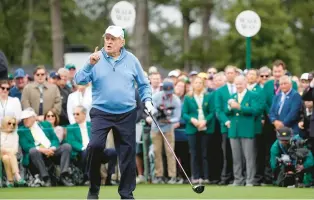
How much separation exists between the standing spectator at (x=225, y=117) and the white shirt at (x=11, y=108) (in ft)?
12.6

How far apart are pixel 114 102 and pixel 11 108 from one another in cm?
681

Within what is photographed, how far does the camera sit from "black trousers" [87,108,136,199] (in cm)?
1491

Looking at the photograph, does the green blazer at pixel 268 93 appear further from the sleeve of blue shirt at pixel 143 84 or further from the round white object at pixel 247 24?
the sleeve of blue shirt at pixel 143 84

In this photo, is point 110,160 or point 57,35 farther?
point 57,35

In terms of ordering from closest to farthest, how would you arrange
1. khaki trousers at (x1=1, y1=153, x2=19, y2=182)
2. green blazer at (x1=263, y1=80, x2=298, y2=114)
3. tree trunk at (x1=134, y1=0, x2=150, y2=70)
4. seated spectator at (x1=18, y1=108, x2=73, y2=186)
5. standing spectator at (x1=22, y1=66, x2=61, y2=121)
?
khaki trousers at (x1=1, y1=153, x2=19, y2=182) < seated spectator at (x1=18, y1=108, x2=73, y2=186) < green blazer at (x1=263, y1=80, x2=298, y2=114) < standing spectator at (x1=22, y1=66, x2=61, y2=121) < tree trunk at (x1=134, y1=0, x2=150, y2=70)

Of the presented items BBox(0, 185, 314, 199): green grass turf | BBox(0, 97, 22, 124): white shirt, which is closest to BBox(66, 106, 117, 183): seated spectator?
BBox(0, 97, 22, 124): white shirt

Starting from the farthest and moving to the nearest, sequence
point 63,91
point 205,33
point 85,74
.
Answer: point 205,33, point 63,91, point 85,74

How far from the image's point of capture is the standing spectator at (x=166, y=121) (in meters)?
22.2

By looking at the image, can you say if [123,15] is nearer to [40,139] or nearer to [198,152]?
[198,152]

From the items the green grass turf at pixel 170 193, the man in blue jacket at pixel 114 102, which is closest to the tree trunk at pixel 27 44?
the green grass turf at pixel 170 193

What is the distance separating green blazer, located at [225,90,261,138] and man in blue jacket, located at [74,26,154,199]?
20.0 feet

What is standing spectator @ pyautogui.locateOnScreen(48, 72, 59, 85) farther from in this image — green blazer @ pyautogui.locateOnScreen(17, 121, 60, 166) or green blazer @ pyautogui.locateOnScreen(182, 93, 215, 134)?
green blazer @ pyautogui.locateOnScreen(182, 93, 215, 134)

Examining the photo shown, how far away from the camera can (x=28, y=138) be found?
21.3 metres

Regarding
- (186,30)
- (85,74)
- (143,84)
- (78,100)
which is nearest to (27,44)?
(186,30)
